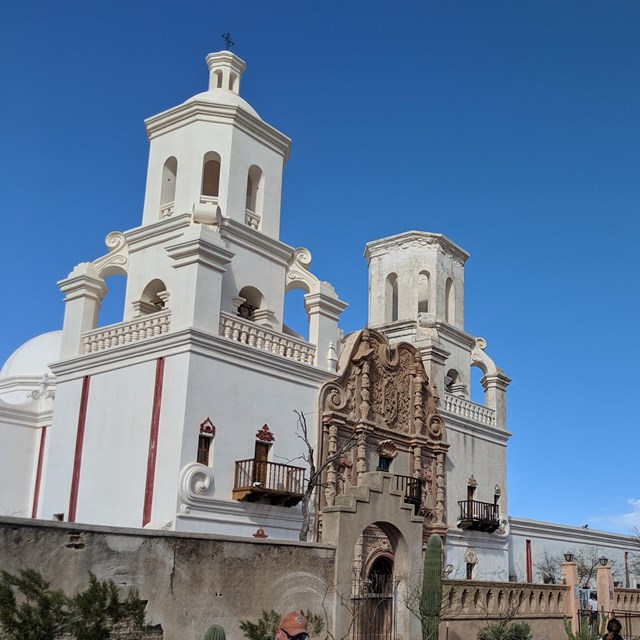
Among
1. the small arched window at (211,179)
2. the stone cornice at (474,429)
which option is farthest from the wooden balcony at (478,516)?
the small arched window at (211,179)

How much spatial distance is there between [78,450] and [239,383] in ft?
14.7

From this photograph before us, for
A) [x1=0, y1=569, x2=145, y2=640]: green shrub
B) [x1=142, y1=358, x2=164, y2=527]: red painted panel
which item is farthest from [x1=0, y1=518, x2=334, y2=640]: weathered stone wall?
[x1=142, y1=358, x2=164, y2=527]: red painted panel

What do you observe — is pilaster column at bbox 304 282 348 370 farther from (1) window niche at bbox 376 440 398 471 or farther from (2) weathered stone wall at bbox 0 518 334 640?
(2) weathered stone wall at bbox 0 518 334 640

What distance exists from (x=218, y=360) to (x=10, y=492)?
32.9ft

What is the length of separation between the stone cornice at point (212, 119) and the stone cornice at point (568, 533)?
16.0 metres

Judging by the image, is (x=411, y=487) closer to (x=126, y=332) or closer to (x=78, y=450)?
(x=126, y=332)

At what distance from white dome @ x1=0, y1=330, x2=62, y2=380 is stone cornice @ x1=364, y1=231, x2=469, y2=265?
1202cm

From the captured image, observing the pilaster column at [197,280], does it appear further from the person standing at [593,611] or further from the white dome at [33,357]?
the white dome at [33,357]

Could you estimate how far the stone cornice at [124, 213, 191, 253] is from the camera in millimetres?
23688

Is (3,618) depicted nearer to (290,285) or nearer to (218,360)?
(218,360)

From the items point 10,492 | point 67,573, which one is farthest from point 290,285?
point 67,573

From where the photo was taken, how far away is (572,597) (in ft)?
71.4

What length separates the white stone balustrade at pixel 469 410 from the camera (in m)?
29.0

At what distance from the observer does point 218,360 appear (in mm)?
21000
